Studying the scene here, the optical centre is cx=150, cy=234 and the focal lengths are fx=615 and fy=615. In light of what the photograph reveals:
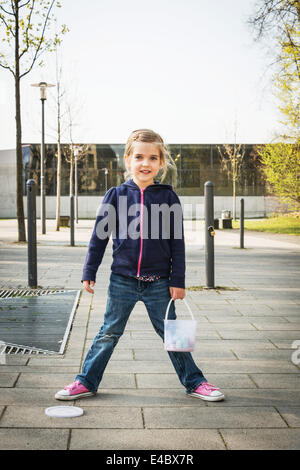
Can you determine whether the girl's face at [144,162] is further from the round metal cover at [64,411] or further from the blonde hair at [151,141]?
the round metal cover at [64,411]

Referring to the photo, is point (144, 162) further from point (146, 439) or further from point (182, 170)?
point (182, 170)

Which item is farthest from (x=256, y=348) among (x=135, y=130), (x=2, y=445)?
(x=2, y=445)

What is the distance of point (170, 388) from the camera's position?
388 cm

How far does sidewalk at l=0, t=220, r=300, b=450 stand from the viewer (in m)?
3.03

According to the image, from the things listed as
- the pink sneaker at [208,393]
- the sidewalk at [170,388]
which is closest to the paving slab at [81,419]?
the sidewalk at [170,388]

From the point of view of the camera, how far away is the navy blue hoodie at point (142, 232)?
3543mm

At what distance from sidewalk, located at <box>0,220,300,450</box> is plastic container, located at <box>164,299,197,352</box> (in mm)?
350

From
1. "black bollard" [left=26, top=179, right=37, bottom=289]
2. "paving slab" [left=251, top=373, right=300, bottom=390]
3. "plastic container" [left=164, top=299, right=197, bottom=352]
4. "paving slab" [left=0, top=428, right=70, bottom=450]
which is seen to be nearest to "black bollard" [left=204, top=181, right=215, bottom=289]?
"black bollard" [left=26, top=179, right=37, bottom=289]

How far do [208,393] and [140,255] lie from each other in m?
0.91

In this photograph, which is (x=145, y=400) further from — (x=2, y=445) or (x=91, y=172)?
(x=91, y=172)

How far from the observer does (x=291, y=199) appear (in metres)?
25.8

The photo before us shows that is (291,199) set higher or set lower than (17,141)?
lower

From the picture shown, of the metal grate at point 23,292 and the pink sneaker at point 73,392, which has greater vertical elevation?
the pink sneaker at point 73,392
